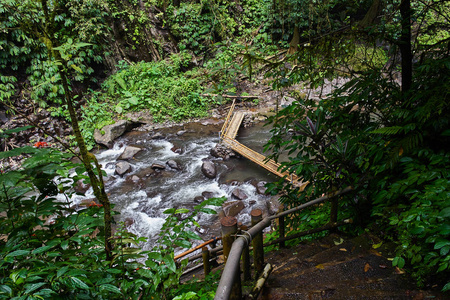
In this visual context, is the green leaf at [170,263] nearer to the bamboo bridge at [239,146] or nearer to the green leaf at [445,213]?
the green leaf at [445,213]

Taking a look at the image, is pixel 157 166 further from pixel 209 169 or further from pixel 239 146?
pixel 239 146

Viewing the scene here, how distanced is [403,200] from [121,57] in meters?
14.6

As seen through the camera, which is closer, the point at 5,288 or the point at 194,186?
the point at 5,288

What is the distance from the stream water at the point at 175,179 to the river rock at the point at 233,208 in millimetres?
145

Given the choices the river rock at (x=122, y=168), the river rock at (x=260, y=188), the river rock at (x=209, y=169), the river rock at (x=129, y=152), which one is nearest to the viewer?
the river rock at (x=260, y=188)

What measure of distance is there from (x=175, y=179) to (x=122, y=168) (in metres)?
1.95

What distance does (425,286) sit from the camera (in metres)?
1.81

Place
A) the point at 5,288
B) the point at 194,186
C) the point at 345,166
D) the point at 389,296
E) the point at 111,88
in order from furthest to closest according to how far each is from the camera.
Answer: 1. the point at 111,88
2. the point at 194,186
3. the point at 345,166
4. the point at 389,296
5. the point at 5,288

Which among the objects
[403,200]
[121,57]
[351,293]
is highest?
[121,57]

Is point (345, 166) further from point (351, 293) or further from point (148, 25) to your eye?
point (148, 25)

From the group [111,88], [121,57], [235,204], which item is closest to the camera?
[235,204]

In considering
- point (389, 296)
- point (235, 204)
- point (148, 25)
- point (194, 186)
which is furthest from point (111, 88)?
point (389, 296)

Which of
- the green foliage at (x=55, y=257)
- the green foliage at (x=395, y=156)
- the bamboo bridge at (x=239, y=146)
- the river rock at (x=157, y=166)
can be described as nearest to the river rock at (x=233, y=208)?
the bamboo bridge at (x=239, y=146)

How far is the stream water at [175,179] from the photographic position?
265 inches
